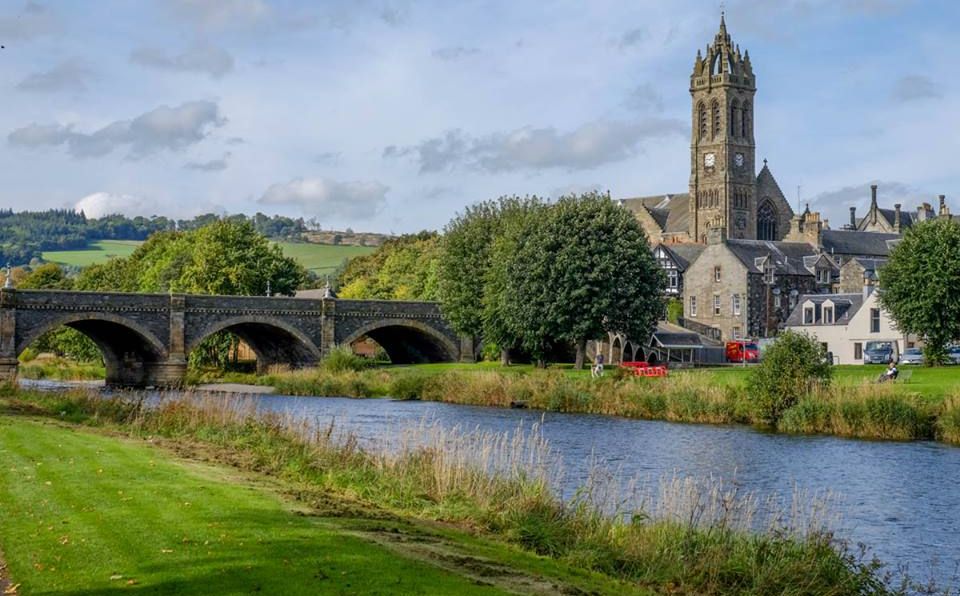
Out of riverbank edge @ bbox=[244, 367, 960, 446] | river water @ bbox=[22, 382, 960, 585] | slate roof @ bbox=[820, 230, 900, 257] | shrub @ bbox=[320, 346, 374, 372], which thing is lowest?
river water @ bbox=[22, 382, 960, 585]

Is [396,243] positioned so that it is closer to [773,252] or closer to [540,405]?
[773,252]

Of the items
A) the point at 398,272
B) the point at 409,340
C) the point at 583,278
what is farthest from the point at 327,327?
the point at 398,272

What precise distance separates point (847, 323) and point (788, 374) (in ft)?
120

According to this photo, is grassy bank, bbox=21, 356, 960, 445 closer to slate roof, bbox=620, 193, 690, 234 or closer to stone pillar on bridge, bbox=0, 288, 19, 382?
stone pillar on bridge, bbox=0, 288, 19, 382

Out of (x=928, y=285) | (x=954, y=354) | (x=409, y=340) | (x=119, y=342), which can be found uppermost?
(x=928, y=285)

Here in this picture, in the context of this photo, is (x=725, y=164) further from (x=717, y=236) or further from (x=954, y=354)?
(x=954, y=354)

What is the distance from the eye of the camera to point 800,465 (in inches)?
1308

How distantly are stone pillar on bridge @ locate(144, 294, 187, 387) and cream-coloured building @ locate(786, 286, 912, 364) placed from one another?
123 feet

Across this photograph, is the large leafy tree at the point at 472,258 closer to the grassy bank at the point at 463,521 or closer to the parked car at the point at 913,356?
the parked car at the point at 913,356

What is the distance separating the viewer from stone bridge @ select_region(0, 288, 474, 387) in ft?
233

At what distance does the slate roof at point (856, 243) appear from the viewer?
356ft

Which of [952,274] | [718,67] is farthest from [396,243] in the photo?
[952,274]

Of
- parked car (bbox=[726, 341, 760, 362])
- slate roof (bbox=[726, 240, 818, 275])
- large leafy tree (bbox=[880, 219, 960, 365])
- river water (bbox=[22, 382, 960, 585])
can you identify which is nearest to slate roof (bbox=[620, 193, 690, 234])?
slate roof (bbox=[726, 240, 818, 275])

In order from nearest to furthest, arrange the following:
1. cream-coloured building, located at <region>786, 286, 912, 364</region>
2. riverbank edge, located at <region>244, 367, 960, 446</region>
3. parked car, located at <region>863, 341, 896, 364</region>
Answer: riverbank edge, located at <region>244, 367, 960, 446</region>
parked car, located at <region>863, 341, 896, 364</region>
cream-coloured building, located at <region>786, 286, 912, 364</region>
